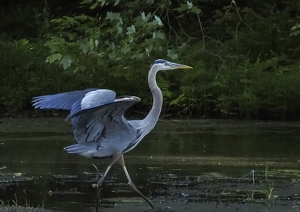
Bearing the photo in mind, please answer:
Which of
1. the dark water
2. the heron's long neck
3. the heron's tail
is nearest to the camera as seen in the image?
the heron's tail

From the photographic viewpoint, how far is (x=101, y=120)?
8.16 meters

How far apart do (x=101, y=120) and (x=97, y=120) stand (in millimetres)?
47

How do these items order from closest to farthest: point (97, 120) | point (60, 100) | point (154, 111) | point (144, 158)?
point (60, 100), point (97, 120), point (154, 111), point (144, 158)

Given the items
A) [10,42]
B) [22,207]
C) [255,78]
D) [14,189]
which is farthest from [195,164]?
[10,42]

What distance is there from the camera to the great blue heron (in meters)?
7.70

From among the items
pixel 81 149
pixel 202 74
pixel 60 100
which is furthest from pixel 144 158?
pixel 202 74

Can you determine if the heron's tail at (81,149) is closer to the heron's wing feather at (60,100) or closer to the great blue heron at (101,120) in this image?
the great blue heron at (101,120)

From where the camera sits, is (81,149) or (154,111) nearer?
(81,149)

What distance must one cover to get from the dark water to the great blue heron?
1.73 ft

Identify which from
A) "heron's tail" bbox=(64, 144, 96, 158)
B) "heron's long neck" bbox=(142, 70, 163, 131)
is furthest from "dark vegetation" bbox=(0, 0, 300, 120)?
"heron's tail" bbox=(64, 144, 96, 158)

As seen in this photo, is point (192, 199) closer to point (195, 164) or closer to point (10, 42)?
point (195, 164)

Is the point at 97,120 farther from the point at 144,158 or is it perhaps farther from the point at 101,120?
the point at 144,158

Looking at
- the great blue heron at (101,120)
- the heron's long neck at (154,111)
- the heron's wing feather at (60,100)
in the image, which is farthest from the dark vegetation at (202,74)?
the heron's wing feather at (60,100)

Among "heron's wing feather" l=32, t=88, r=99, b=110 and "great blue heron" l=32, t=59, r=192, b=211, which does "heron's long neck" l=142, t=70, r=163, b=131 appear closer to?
"great blue heron" l=32, t=59, r=192, b=211
